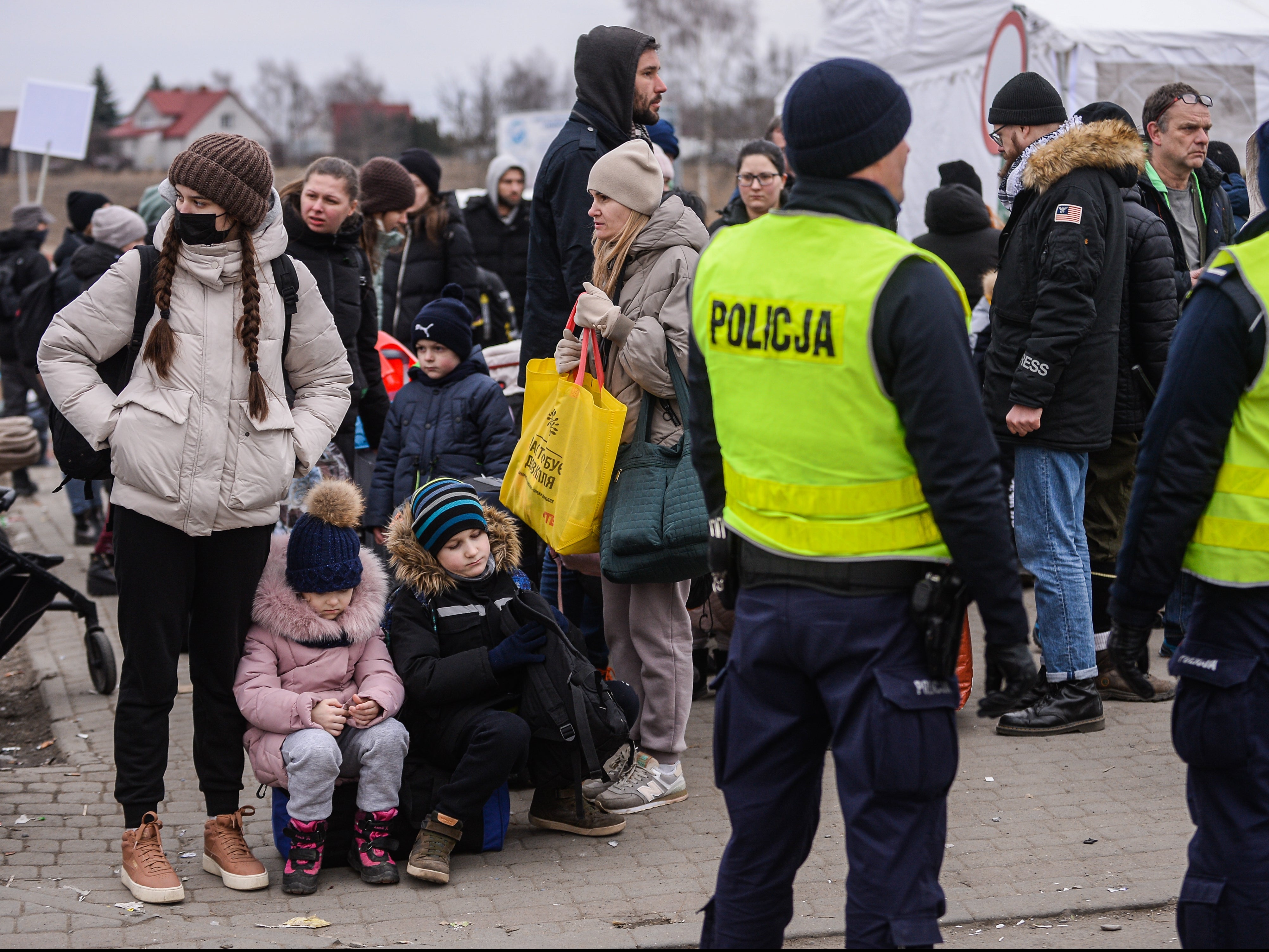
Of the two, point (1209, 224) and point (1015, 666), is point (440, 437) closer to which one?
point (1015, 666)

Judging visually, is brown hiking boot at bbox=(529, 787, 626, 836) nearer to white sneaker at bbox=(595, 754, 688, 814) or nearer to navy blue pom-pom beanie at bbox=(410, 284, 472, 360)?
white sneaker at bbox=(595, 754, 688, 814)

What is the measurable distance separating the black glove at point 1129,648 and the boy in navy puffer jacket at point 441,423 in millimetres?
3055

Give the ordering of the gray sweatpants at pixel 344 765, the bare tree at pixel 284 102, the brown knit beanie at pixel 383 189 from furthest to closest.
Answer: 1. the bare tree at pixel 284 102
2. the brown knit beanie at pixel 383 189
3. the gray sweatpants at pixel 344 765

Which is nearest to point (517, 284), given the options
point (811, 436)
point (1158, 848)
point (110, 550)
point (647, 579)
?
point (110, 550)

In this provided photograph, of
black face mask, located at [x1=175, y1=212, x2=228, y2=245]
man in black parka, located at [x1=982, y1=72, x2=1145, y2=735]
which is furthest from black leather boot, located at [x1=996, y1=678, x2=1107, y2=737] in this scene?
black face mask, located at [x1=175, y1=212, x2=228, y2=245]

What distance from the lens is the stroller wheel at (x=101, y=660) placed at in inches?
237

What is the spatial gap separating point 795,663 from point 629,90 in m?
2.80

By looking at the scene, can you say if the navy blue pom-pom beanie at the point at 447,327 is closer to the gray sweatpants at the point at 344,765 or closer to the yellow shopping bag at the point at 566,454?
the yellow shopping bag at the point at 566,454

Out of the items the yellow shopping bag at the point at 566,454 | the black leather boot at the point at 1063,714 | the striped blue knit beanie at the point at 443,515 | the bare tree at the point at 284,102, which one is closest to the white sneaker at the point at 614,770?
the yellow shopping bag at the point at 566,454

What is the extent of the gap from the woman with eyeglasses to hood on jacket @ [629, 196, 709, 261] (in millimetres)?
2963

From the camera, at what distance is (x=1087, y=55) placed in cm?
1059

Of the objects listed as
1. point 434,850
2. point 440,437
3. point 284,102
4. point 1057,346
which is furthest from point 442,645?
point 284,102

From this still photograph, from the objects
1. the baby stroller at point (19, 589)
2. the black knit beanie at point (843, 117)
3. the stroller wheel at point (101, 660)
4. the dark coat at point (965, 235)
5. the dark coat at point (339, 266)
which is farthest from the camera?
the dark coat at point (965, 235)

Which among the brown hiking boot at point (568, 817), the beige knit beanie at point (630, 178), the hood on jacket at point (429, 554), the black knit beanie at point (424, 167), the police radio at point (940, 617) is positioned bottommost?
the brown hiking boot at point (568, 817)
